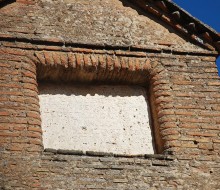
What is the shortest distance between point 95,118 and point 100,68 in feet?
2.39

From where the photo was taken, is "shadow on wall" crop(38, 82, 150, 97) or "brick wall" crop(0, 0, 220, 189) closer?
"brick wall" crop(0, 0, 220, 189)

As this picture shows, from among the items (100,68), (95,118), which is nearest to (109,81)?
(100,68)

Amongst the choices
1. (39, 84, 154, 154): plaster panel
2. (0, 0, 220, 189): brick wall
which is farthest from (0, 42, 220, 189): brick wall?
(39, 84, 154, 154): plaster panel

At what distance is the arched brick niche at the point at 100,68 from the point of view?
7.20 m

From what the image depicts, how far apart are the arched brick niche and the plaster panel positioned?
103 mm

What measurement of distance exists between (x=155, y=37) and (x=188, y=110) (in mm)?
1300

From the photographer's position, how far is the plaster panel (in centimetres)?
679

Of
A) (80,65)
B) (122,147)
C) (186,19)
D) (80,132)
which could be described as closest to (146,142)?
(122,147)

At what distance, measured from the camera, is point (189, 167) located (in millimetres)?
6578

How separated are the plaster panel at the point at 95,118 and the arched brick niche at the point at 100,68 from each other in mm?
103

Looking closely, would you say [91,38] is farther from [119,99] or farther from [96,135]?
[96,135]

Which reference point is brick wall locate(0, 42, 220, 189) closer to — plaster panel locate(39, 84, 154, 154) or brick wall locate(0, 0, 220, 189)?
brick wall locate(0, 0, 220, 189)

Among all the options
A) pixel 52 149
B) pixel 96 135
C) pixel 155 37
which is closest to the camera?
pixel 52 149

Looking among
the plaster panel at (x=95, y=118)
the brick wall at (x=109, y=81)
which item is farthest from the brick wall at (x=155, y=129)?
the plaster panel at (x=95, y=118)
